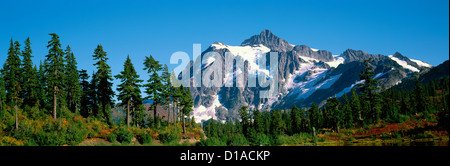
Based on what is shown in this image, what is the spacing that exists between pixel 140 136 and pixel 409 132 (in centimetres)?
4263

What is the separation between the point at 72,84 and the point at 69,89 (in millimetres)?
1195

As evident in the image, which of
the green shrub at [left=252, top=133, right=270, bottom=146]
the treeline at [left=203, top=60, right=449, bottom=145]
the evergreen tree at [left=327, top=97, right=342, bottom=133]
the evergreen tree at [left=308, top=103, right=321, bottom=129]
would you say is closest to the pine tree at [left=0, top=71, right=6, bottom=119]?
the treeline at [left=203, top=60, right=449, bottom=145]

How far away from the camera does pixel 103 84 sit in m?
52.6

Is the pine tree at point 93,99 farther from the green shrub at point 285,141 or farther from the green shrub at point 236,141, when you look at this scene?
the green shrub at point 285,141

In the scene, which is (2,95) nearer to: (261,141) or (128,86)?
(128,86)

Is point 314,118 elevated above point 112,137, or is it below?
above

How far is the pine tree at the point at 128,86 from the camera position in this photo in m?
48.9

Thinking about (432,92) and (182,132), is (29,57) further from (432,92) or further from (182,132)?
(432,92)

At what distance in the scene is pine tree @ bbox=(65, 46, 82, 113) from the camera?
177 feet

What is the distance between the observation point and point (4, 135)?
36.4 m

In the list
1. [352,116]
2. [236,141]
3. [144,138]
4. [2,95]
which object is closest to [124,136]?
[144,138]

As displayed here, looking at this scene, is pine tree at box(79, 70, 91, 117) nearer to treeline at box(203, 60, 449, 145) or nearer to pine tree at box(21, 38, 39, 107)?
pine tree at box(21, 38, 39, 107)

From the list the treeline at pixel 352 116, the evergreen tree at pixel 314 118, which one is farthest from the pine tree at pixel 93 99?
the evergreen tree at pixel 314 118
